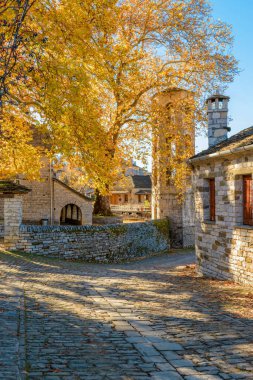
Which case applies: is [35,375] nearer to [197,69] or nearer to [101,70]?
[101,70]

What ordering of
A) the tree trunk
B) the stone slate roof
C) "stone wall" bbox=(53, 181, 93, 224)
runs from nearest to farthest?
1. the stone slate roof
2. the tree trunk
3. "stone wall" bbox=(53, 181, 93, 224)

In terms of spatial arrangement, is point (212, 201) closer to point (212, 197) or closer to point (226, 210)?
point (212, 197)

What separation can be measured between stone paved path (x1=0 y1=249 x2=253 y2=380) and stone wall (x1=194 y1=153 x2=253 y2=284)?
158 centimetres

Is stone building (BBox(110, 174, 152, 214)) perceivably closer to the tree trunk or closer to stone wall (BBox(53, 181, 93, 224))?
stone wall (BBox(53, 181, 93, 224))

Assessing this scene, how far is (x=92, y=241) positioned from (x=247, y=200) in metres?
8.52

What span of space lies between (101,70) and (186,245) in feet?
46.9

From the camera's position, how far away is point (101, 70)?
1520 centimetres

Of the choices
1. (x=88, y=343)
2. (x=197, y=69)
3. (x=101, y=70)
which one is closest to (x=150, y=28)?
(x=197, y=69)

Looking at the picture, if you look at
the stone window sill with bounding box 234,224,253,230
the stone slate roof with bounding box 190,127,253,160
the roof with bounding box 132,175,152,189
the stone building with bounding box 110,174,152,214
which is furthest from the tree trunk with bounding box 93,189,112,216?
the roof with bounding box 132,175,152,189

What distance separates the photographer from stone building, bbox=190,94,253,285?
1058 centimetres

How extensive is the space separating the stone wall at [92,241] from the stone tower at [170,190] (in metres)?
2.80

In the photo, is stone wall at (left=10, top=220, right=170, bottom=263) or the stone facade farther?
the stone facade

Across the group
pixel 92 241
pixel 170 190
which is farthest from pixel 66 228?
pixel 170 190

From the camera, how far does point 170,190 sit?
85.7 ft
